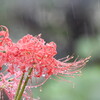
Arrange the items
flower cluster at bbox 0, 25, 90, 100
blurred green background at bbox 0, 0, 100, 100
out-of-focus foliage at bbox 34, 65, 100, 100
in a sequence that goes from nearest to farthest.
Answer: flower cluster at bbox 0, 25, 90, 100
out-of-focus foliage at bbox 34, 65, 100, 100
blurred green background at bbox 0, 0, 100, 100

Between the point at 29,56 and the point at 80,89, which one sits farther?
the point at 80,89

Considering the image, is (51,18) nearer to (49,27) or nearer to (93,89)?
(49,27)

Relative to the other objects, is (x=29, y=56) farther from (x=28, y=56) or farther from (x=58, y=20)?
(x=58, y=20)

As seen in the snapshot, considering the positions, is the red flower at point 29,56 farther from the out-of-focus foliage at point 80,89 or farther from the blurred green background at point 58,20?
the blurred green background at point 58,20

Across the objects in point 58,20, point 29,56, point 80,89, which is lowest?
point 29,56

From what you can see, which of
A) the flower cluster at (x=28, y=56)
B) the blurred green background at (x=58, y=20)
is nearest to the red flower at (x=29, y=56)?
the flower cluster at (x=28, y=56)

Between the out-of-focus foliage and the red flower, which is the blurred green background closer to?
the out-of-focus foliage

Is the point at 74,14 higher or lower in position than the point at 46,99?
higher

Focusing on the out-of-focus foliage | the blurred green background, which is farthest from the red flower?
the blurred green background

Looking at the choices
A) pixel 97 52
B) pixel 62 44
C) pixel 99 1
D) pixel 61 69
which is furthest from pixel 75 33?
pixel 61 69

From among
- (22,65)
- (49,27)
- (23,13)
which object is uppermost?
(23,13)

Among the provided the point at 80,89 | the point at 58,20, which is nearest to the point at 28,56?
the point at 80,89
